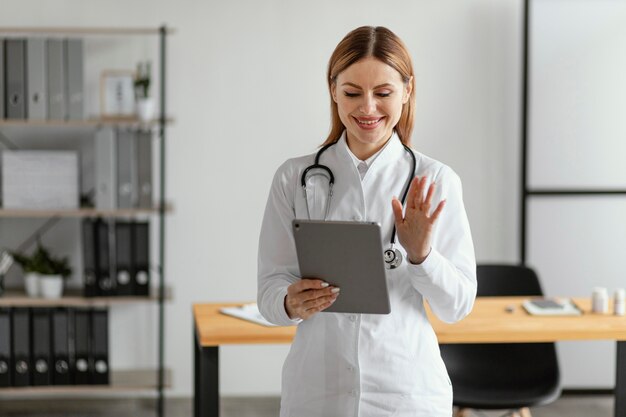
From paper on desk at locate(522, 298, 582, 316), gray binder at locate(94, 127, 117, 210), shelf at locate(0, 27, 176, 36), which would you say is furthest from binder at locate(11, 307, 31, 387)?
paper on desk at locate(522, 298, 582, 316)

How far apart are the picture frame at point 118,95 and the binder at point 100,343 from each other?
86cm

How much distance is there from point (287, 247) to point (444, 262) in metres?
0.31

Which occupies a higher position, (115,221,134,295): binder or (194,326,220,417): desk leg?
(115,221,134,295): binder

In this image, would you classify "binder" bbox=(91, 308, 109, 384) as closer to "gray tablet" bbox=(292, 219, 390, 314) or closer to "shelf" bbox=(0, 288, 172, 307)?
"shelf" bbox=(0, 288, 172, 307)

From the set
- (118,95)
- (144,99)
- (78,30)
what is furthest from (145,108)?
(78,30)

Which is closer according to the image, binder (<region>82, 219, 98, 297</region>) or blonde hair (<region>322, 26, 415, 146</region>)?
blonde hair (<region>322, 26, 415, 146</region>)

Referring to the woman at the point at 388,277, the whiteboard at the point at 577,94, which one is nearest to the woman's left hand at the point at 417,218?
the woman at the point at 388,277

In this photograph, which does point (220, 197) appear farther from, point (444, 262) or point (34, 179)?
point (444, 262)

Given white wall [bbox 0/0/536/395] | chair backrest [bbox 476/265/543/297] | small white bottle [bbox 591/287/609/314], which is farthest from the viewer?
white wall [bbox 0/0/536/395]

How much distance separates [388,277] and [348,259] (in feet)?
0.36

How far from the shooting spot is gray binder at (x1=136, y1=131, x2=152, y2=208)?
154 inches

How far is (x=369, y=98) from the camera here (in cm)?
174

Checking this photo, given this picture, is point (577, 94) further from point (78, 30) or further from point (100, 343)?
point (100, 343)

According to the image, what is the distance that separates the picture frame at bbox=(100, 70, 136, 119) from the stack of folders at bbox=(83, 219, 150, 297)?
0.49 m
